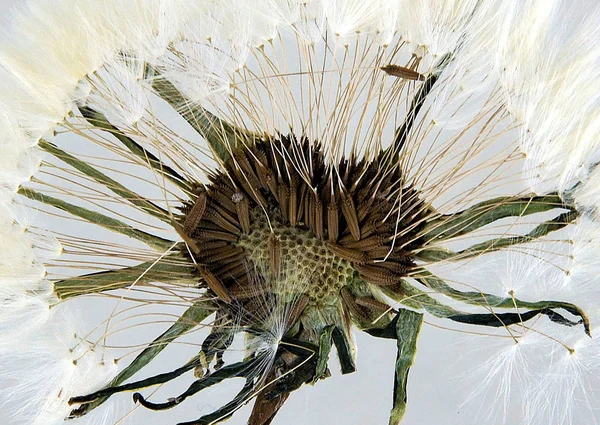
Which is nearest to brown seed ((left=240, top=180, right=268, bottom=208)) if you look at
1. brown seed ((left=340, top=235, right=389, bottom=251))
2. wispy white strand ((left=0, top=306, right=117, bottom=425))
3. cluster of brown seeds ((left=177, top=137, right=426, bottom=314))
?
cluster of brown seeds ((left=177, top=137, right=426, bottom=314))

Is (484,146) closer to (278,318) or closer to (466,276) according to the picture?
(466,276)

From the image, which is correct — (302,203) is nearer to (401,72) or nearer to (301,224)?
(301,224)

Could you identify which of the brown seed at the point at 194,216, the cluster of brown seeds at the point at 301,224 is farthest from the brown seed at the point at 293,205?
the brown seed at the point at 194,216

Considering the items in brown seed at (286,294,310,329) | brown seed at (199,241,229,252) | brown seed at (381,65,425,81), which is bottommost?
brown seed at (286,294,310,329)

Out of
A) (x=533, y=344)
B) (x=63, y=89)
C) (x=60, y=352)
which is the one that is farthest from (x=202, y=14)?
(x=533, y=344)

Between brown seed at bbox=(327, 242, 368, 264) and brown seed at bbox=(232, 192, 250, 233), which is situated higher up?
brown seed at bbox=(232, 192, 250, 233)

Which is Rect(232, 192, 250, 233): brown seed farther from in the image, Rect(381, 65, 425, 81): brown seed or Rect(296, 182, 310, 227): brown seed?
Rect(381, 65, 425, 81): brown seed

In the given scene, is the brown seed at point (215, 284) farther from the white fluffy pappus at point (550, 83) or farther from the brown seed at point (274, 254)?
the white fluffy pappus at point (550, 83)

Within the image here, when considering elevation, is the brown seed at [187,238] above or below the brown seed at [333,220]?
above
